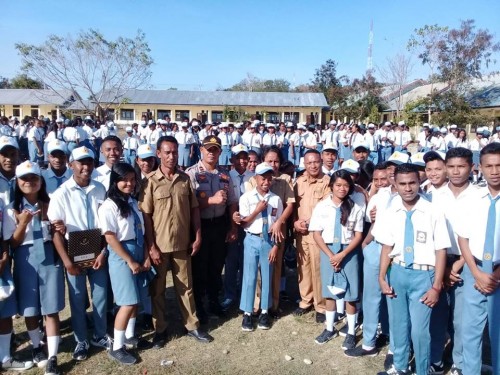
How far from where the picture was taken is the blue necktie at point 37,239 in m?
3.37

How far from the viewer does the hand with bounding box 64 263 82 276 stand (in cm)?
344

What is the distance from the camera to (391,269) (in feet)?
10.7

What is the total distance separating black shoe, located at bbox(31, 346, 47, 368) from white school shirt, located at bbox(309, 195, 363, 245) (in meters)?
2.71

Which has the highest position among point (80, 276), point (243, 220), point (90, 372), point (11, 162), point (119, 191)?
point (11, 162)

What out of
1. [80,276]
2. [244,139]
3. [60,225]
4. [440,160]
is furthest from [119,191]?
[244,139]

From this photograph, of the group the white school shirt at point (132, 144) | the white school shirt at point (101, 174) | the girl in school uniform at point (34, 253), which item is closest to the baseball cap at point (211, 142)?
the white school shirt at point (101, 174)

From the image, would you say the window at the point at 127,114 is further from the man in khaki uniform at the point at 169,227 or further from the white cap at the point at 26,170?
the white cap at the point at 26,170

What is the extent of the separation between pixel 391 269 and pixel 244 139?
494 inches

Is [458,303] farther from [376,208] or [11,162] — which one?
[11,162]

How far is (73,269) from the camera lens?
136 inches

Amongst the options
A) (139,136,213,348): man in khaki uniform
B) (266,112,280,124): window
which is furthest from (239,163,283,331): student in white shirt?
(266,112,280,124): window

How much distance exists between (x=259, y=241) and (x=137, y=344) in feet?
5.15

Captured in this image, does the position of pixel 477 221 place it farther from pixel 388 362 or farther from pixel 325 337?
pixel 325 337

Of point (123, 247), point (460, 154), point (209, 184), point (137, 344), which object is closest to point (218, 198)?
point (209, 184)
